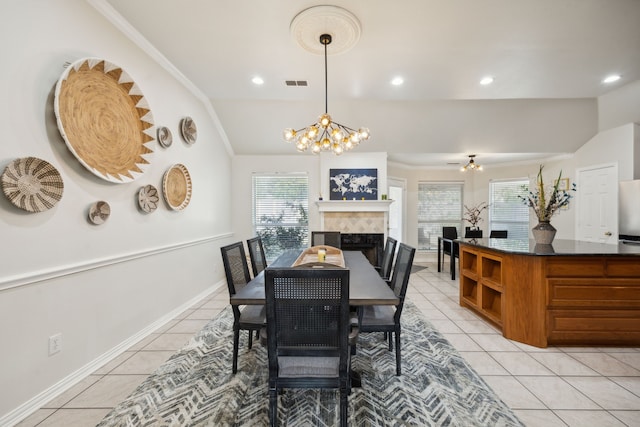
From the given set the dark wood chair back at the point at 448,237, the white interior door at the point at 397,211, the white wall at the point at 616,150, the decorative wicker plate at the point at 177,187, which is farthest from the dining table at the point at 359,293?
the white wall at the point at 616,150

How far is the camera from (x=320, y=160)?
5438mm

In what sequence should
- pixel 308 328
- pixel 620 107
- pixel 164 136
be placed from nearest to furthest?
1. pixel 308 328
2. pixel 164 136
3. pixel 620 107

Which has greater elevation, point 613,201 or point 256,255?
point 613,201

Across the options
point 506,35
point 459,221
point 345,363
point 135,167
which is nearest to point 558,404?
point 345,363

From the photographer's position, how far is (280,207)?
219 inches

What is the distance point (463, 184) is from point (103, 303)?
7.40m

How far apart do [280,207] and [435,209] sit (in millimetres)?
4083

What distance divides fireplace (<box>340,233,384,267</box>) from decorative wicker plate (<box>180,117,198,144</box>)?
316cm

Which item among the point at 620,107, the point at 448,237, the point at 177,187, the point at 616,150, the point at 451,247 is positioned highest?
the point at 620,107

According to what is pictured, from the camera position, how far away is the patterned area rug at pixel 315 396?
166cm

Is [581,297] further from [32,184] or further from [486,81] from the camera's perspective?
[32,184]

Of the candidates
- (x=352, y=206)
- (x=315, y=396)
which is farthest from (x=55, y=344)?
(x=352, y=206)

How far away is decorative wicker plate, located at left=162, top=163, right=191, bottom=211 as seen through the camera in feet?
10.2

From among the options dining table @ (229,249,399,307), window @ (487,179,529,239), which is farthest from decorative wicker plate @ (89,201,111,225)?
window @ (487,179,529,239)
